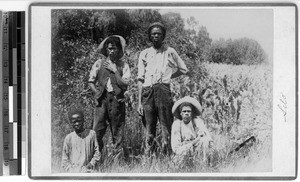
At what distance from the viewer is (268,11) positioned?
85.8 inches

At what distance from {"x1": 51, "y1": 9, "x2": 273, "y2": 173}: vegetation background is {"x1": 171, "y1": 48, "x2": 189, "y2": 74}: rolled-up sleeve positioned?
1 cm

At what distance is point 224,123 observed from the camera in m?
2.20

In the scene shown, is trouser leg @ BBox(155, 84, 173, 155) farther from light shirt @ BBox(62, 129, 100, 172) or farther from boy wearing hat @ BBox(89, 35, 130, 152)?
light shirt @ BBox(62, 129, 100, 172)

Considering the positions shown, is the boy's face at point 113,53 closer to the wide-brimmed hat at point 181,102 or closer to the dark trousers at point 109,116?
the dark trousers at point 109,116

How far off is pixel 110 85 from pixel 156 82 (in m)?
0.15

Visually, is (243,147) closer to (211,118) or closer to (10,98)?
(211,118)

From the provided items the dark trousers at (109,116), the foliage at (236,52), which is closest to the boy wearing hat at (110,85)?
the dark trousers at (109,116)

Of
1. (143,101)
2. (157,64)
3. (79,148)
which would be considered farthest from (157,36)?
(79,148)

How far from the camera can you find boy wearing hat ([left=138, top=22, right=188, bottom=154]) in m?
2.17

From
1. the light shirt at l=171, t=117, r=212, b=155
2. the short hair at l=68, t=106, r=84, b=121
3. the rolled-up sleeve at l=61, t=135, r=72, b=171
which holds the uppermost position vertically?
the short hair at l=68, t=106, r=84, b=121

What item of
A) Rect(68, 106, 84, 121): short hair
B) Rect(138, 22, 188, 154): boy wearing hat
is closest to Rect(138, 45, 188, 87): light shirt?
Rect(138, 22, 188, 154): boy wearing hat

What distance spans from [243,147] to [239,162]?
51mm

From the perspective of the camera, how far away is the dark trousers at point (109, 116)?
2.17 m

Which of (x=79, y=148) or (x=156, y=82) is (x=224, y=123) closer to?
(x=156, y=82)
